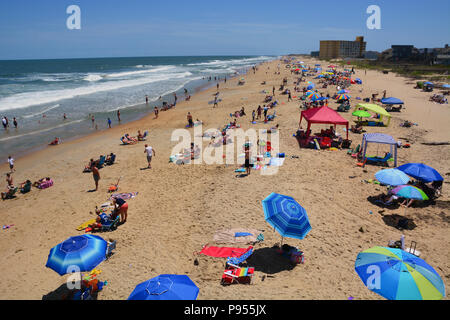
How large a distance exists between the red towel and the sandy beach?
0.59ft

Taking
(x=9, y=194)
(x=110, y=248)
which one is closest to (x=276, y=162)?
(x=110, y=248)

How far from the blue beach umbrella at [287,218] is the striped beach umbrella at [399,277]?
56.4 inches

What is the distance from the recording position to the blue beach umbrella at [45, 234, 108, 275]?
5445 millimetres

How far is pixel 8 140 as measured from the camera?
1922cm

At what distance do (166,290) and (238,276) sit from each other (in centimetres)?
210

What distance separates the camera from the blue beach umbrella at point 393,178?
8.62 metres

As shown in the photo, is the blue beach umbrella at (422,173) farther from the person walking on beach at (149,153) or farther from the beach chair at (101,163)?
the beach chair at (101,163)

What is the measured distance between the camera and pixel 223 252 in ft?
22.8

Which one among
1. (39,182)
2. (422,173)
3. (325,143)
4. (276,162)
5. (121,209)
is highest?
(325,143)

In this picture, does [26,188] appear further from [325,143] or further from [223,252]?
[325,143]

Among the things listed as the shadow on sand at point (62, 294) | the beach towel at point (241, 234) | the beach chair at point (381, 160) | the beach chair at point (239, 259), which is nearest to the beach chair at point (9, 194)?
the shadow on sand at point (62, 294)

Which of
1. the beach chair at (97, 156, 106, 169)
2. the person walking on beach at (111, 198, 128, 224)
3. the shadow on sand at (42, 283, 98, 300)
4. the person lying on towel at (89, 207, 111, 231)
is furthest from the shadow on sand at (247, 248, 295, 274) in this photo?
the beach chair at (97, 156, 106, 169)
